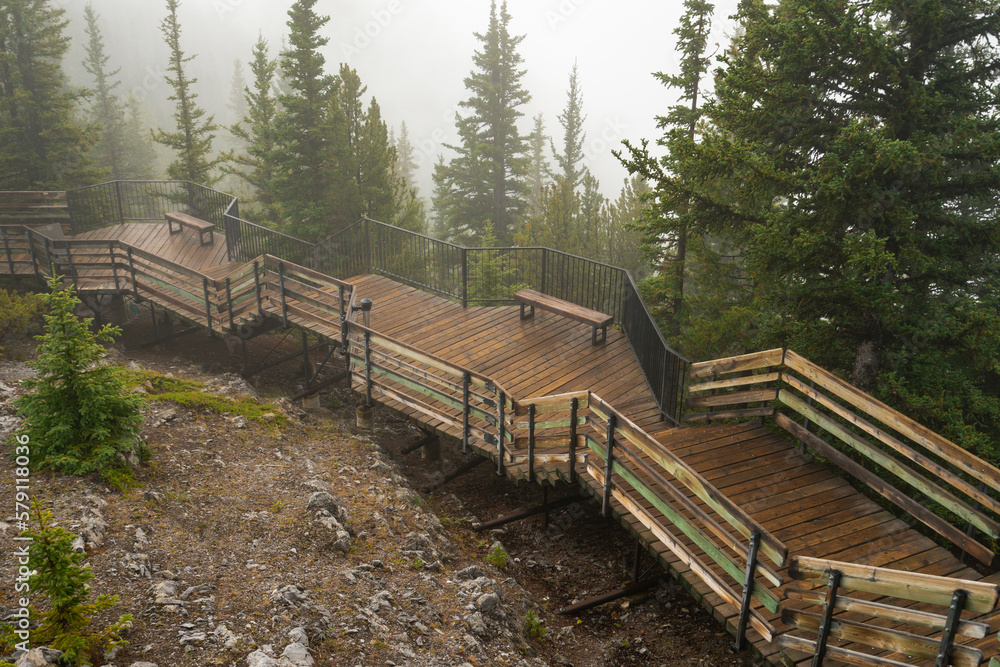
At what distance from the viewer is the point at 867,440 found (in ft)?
25.5

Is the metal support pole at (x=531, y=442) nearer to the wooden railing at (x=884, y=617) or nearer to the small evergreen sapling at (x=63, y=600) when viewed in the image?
the wooden railing at (x=884, y=617)

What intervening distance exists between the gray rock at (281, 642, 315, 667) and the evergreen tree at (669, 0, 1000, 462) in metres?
7.60

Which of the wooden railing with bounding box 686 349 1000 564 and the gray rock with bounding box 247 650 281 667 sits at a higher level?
the wooden railing with bounding box 686 349 1000 564

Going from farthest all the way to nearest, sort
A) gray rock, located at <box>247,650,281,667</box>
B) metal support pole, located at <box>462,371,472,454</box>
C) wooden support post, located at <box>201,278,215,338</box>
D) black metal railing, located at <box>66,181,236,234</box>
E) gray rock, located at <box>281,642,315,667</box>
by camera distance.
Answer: black metal railing, located at <box>66,181,236,234</box> < wooden support post, located at <box>201,278,215,338</box> < metal support pole, located at <box>462,371,472,454</box> < gray rock, located at <box>281,642,315,667</box> < gray rock, located at <box>247,650,281,667</box>

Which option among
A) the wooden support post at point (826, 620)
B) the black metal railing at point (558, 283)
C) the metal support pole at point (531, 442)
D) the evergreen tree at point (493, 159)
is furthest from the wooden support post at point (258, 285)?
the evergreen tree at point (493, 159)

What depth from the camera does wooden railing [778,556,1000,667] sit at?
425 cm

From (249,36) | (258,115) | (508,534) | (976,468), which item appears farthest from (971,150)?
(249,36)

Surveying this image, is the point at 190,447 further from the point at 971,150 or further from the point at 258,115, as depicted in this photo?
the point at 258,115

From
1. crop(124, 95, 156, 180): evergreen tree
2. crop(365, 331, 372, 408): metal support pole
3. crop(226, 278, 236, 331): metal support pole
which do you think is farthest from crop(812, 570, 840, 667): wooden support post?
crop(124, 95, 156, 180): evergreen tree

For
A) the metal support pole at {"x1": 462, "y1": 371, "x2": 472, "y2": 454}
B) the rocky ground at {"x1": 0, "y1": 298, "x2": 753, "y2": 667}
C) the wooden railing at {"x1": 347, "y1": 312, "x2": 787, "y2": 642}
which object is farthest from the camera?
the metal support pole at {"x1": 462, "y1": 371, "x2": 472, "y2": 454}

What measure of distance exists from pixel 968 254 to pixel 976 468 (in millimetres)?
4330

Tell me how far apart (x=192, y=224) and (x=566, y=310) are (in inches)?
509

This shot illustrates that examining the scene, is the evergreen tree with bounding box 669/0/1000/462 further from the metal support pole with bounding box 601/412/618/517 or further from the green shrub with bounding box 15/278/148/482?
the green shrub with bounding box 15/278/148/482

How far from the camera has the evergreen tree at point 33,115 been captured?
2309cm
